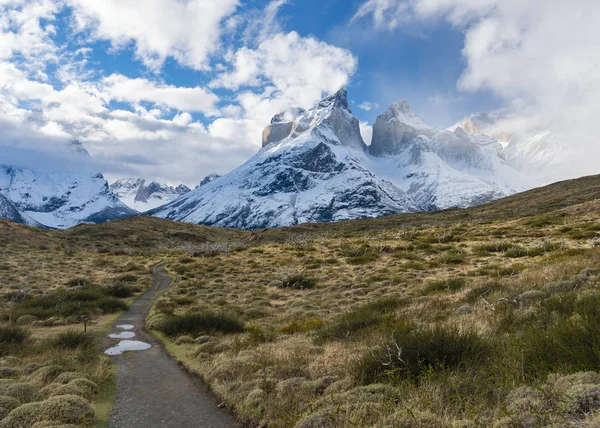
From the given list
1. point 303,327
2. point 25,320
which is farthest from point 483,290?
point 25,320

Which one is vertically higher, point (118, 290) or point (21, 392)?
point (118, 290)

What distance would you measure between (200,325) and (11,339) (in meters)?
6.53

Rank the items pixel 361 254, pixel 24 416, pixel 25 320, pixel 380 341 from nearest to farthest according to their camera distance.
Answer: pixel 24 416, pixel 380 341, pixel 25 320, pixel 361 254

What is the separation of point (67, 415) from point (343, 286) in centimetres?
1761

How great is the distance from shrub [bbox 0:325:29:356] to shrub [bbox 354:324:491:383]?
1167 cm

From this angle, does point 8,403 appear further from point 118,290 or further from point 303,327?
point 118,290

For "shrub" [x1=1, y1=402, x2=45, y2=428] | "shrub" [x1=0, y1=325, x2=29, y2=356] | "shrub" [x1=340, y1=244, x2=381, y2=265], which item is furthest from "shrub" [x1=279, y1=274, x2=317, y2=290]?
"shrub" [x1=1, y1=402, x2=45, y2=428]

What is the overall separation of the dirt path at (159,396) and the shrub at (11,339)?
3496 mm

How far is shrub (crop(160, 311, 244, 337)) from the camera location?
582 inches

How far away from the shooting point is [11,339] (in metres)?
12.9

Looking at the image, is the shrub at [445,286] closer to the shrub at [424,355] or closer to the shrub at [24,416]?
the shrub at [424,355]

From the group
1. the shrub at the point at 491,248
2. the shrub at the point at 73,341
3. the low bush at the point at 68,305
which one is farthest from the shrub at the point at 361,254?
the shrub at the point at 73,341

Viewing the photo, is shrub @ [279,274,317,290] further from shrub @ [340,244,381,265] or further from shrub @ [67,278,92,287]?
shrub @ [67,278,92,287]

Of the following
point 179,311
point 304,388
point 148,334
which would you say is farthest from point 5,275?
point 304,388
